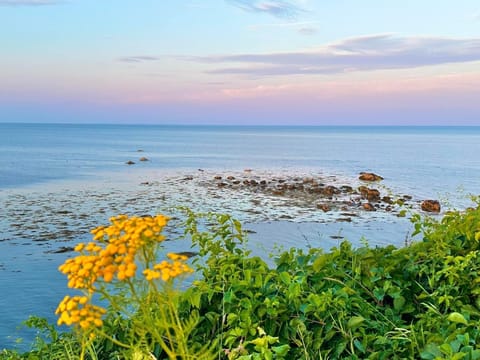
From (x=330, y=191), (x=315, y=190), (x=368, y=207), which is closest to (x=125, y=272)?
(x=368, y=207)

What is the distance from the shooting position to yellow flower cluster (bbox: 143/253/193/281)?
1670mm

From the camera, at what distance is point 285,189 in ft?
95.7

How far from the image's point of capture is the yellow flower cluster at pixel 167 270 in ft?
5.48

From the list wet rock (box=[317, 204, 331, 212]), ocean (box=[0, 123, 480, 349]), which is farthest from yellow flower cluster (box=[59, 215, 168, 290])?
wet rock (box=[317, 204, 331, 212])

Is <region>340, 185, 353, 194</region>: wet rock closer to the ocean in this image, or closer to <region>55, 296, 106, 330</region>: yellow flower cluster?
the ocean

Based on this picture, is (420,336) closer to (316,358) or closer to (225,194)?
(316,358)

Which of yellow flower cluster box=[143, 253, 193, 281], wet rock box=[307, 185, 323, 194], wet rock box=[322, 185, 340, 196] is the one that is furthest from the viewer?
wet rock box=[307, 185, 323, 194]

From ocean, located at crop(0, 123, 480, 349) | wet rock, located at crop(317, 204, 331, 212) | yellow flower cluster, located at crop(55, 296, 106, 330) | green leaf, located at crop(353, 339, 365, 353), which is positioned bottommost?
ocean, located at crop(0, 123, 480, 349)

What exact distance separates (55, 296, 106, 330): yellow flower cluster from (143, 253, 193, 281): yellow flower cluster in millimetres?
258

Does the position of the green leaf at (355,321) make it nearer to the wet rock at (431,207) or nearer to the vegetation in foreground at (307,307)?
the vegetation in foreground at (307,307)

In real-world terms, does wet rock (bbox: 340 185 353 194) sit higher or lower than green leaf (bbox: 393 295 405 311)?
lower

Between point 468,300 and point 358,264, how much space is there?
69 centimetres

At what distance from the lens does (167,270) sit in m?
1.70

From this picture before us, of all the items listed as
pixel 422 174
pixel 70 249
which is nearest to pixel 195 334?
pixel 70 249
